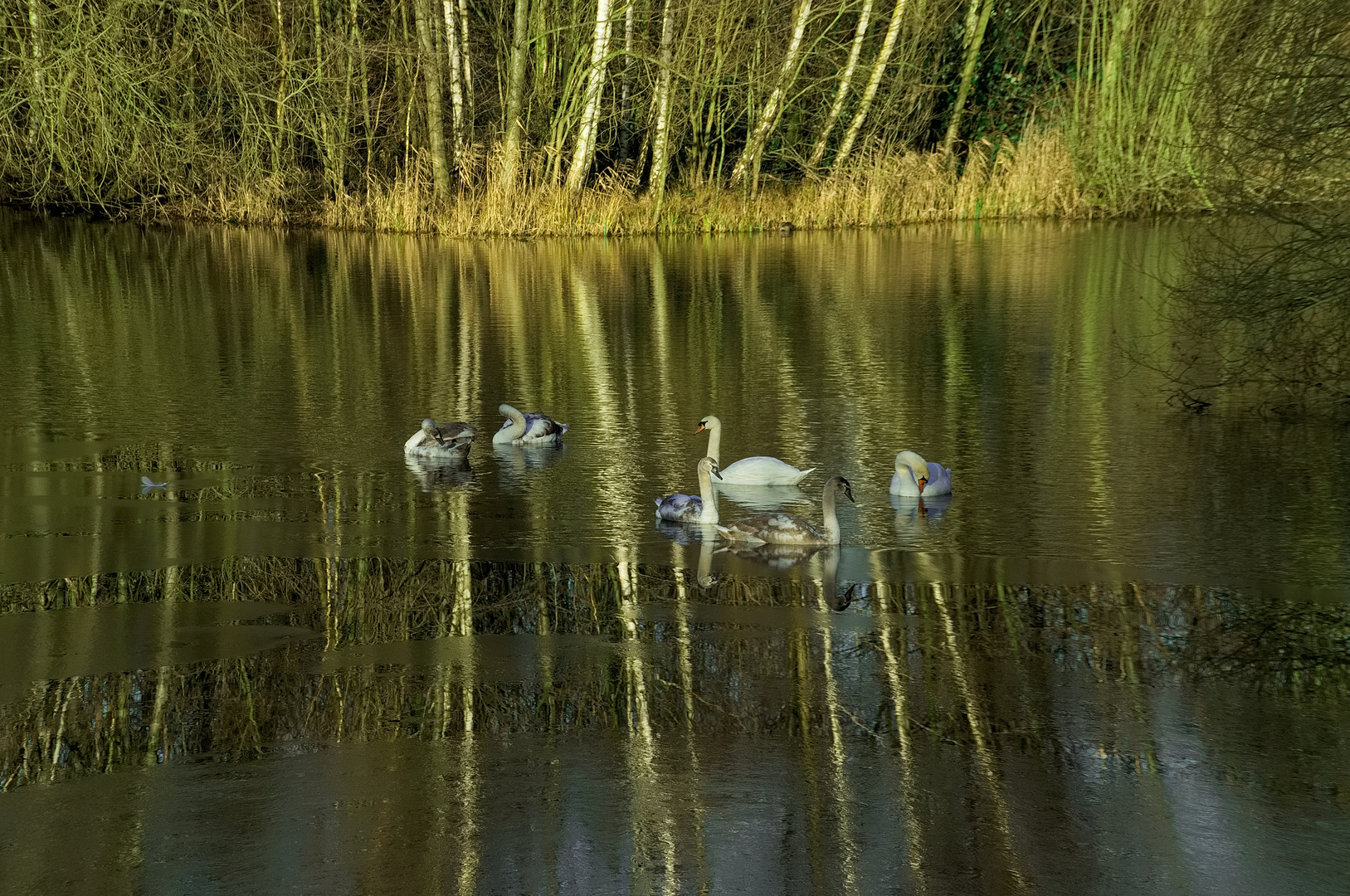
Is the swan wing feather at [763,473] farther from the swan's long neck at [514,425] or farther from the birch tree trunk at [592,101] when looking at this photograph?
the birch tree trunk at [592,101]

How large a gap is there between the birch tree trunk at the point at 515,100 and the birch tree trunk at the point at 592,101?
1180 millimetres

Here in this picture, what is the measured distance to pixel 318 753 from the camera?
238 inches

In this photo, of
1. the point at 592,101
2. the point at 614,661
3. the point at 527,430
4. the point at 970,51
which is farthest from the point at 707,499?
the point at 970,51

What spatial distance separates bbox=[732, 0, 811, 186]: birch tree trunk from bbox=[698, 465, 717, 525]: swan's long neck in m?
22.7

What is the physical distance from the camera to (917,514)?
965 cm

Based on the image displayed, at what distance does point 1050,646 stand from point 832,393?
6.88 meters

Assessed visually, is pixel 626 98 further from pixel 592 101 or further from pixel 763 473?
pixel 763 473

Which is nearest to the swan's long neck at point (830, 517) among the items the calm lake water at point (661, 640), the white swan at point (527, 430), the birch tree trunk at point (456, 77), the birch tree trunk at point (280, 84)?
the calm lake water at point (661, 640)

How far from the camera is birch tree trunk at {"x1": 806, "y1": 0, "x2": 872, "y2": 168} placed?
1250 inches

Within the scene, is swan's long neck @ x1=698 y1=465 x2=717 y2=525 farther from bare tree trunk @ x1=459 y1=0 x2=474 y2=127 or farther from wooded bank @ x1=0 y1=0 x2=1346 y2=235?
bare tree trunk @ x1=459 y1=0 x2=474 y2=127

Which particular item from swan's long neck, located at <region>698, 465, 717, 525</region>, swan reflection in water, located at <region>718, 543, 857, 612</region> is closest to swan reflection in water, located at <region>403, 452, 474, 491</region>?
swan's long neck, located at <region>698, 465, 717, 525</region>

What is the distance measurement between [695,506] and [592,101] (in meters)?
21.3

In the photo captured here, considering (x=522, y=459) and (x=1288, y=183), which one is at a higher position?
(x=1288, y=183)

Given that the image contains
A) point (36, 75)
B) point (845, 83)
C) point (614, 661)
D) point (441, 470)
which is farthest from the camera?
point (845, 83)
